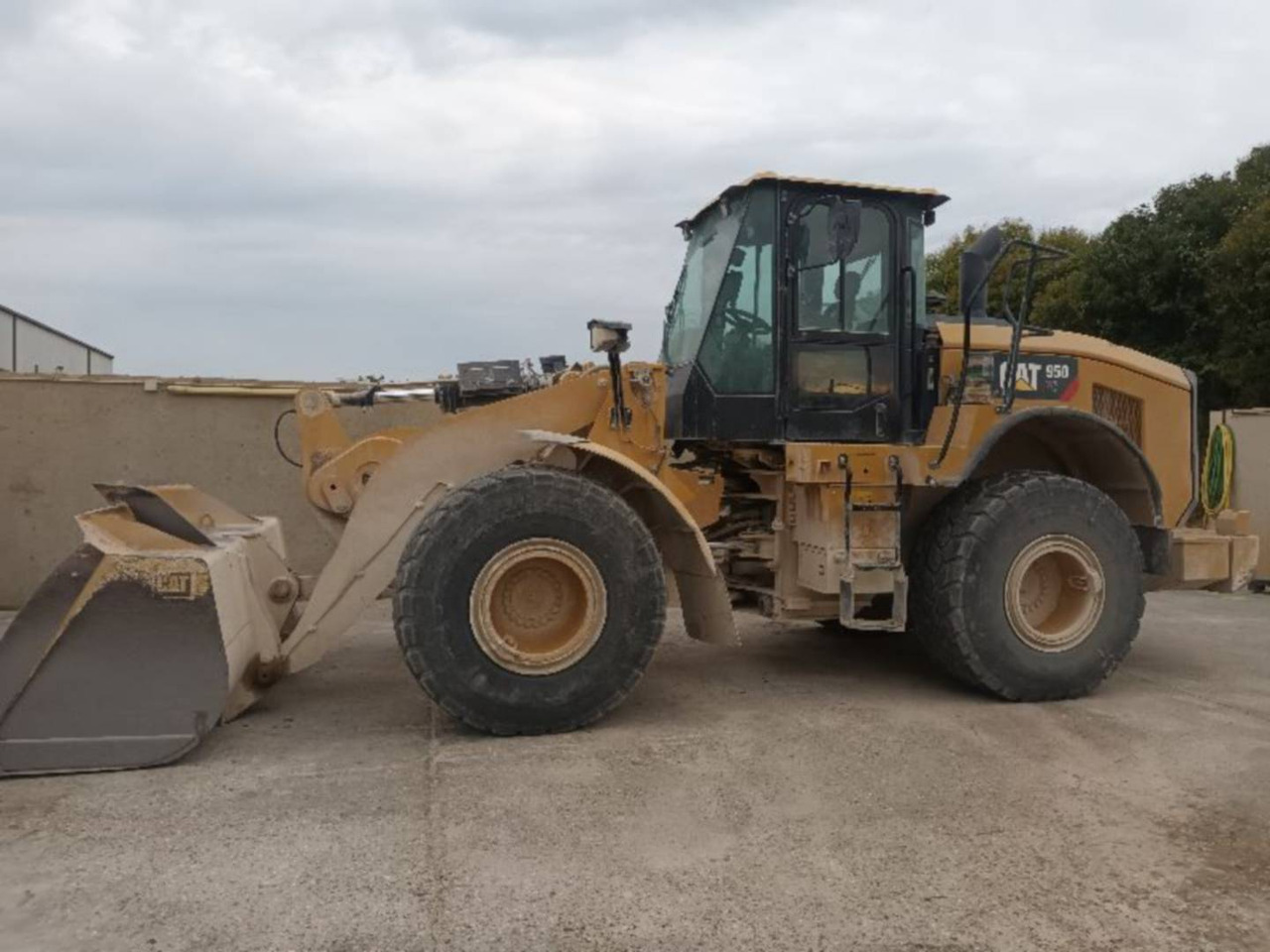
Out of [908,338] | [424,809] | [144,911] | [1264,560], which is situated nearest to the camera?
[144,911]

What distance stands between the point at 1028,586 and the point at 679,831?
2.91 m

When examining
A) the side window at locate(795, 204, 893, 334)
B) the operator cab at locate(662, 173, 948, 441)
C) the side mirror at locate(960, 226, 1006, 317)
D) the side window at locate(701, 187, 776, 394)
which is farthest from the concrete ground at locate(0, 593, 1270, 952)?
the side mirror at locate(960, 226, 1006, 317)

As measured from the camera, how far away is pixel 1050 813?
3.99 metres

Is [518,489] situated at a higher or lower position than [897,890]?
higher

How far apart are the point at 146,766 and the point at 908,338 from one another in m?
4.19

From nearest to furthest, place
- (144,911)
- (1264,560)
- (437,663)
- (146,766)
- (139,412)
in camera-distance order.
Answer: (144,911) < (146,766) < (437,663) < (139,412) < (1264,560)

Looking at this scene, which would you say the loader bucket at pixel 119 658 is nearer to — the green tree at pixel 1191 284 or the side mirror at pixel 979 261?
the side mirror at pixel 979 261

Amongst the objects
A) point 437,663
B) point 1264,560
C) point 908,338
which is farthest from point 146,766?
point 1264,560

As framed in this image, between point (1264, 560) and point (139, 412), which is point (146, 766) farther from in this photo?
point (1264, 560)

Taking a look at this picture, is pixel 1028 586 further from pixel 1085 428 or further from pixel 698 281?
pixel 698 281

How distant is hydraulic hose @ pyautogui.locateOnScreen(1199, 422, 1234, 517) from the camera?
6824 mm

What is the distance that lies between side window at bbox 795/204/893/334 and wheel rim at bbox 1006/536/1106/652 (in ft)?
4.64

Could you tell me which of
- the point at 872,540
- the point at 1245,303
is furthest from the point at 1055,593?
the point at 1245,303

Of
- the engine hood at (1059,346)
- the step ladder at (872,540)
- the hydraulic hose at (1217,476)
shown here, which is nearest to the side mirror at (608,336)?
the step ladder at (872,540)
